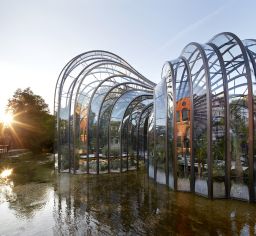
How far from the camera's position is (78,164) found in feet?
56.2

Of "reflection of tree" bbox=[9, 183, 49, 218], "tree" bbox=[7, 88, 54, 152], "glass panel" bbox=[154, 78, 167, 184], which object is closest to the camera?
"reflection of tree" bbox=[9, 183, 49, 218]

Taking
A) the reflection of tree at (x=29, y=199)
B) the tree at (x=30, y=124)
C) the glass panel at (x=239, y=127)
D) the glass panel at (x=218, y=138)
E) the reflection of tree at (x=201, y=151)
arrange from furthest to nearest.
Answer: the tree at (x=30, y=124) < the reflection of tree at (x=201, y=151) < the glass panel at (x=218, y=138) < the glass panel at (x=239, y=127) < the reflection of tree at (x=29, y=199)

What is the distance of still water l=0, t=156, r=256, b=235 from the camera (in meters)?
7.14

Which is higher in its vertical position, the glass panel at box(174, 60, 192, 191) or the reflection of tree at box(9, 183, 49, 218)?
the glass panel at box(174, 60, 192, 191)

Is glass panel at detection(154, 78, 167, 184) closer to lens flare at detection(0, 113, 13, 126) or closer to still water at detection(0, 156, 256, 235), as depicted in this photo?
still water at detection(0, 156, 256, 235)

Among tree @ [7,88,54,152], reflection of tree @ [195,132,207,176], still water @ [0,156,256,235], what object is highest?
tree @ [7,88,54,152]

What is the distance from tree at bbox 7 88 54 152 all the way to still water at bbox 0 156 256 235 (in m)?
25.3

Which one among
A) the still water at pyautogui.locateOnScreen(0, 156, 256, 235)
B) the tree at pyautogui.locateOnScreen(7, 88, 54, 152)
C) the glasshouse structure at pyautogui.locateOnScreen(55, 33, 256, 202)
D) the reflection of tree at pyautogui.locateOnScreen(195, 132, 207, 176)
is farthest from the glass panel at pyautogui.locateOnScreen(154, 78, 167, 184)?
the tree at pyautogui.locateOnScreen(7, 88, 54, 152)

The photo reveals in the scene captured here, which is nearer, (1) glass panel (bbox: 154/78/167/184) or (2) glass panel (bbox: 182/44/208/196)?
(2) glass panel (bbox: 182/44/208/196)

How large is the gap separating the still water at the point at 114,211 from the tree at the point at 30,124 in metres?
25.3

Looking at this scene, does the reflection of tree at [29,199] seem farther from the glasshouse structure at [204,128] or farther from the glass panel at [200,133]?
the glass panel at [200,133]

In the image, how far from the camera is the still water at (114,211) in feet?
23.4

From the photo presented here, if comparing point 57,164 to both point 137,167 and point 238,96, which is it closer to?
point 137,167

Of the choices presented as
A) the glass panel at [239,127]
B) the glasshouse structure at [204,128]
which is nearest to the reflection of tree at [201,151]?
the glasshouse structure at [204,128]
